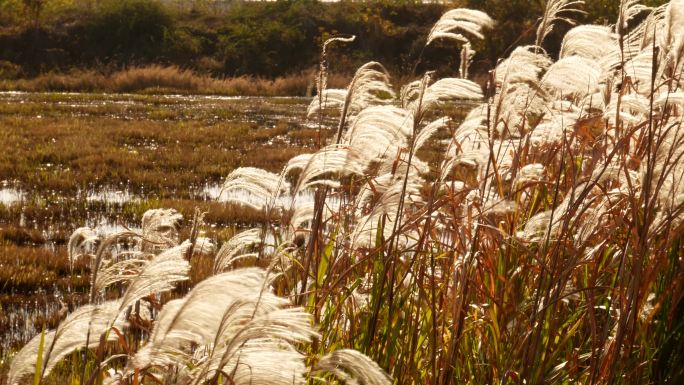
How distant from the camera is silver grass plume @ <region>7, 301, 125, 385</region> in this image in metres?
2.14

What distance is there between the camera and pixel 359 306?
355cm

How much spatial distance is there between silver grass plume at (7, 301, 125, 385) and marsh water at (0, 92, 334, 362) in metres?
1.49

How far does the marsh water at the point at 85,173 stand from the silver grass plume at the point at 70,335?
149 centimetres

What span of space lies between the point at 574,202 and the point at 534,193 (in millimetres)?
1488

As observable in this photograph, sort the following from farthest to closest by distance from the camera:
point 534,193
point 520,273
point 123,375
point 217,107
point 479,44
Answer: point 479,44 → point 217,107 → point 534,193 → point 520,273 → point 123,375

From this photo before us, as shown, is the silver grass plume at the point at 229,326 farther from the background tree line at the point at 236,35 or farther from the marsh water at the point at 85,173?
the background tree line at the point at 236,35

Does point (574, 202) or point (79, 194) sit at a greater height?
point (574, 202)

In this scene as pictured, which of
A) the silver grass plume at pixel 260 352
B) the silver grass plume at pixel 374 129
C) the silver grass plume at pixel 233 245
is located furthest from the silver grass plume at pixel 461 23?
the silver grass plume at pixel 260 352

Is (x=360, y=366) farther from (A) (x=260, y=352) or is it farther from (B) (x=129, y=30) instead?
(B) (x=129, y=30)

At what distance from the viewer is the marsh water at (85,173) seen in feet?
22.5

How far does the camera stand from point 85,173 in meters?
12.1

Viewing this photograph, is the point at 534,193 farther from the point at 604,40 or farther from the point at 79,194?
the point at 79,194

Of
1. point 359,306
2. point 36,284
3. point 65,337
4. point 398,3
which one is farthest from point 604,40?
point 398,3

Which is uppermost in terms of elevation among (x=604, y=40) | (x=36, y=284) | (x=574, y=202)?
(x=604, y=40)
